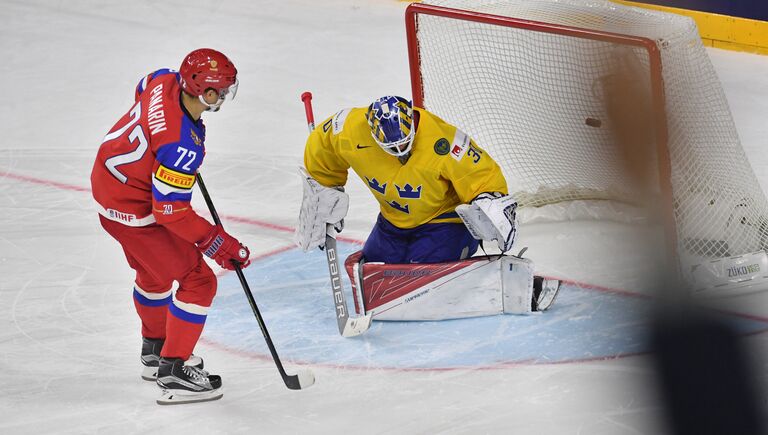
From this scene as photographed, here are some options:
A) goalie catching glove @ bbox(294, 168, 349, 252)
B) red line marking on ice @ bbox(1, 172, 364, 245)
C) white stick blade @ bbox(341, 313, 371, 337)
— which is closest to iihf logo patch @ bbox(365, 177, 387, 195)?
goalie catching glove @ bbox(294, 168, 349, 252)

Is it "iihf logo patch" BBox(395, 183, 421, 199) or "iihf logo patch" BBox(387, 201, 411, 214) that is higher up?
"iihf logo patch" BBox(395, 183, 421, 199)

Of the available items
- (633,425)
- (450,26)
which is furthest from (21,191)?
(633,425)

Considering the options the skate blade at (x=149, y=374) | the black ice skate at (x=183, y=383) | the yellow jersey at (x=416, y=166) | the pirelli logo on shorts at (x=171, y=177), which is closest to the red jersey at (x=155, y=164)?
the pirelli logo on shorts at (x=171, y=177)

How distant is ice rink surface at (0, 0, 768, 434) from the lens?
138 inches

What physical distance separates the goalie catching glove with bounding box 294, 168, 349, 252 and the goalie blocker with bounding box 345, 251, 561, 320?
0.21 m

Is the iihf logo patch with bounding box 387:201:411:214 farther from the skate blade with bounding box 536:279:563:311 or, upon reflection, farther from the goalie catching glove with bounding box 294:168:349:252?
the skate blade with bounding box 536:279:563:311

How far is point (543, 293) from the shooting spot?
14.0ft

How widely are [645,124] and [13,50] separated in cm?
777

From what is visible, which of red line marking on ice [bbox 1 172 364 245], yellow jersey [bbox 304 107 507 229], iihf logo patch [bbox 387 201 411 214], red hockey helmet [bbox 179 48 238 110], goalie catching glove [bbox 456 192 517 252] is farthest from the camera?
red line marking on ice [bbox 1 172 364 245]

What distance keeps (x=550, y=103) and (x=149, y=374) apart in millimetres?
2337

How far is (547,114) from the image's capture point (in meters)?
5.26

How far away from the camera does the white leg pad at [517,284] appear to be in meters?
4.18

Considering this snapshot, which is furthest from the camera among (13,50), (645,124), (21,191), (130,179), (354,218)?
(13,50)

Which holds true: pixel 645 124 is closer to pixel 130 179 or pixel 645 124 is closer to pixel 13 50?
pixel 130 179
